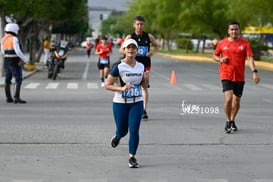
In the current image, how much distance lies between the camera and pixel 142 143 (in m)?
9.74

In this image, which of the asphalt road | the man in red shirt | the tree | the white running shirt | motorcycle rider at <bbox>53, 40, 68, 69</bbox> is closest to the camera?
the asphalt road

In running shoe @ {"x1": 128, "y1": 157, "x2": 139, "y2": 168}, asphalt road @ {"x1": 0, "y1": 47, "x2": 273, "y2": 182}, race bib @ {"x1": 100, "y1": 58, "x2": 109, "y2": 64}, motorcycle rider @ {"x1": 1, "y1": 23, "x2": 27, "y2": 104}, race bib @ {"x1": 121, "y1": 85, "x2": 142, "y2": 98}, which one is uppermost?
race bib @ {"x1": 121, "y1": 85, "x2": 142, "y2": 98}

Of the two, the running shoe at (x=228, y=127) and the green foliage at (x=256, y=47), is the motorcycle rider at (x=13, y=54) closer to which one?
the running shoe at (x=228, y=127)

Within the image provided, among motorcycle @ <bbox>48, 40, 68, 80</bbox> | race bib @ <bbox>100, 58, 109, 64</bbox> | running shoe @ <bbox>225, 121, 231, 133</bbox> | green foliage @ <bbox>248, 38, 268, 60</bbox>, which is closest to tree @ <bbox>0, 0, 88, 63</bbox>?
motorcycle @ <bbox>48, 40, 68, 80</bbox>

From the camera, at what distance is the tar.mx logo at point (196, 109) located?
45.7 ft

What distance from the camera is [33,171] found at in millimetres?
7715

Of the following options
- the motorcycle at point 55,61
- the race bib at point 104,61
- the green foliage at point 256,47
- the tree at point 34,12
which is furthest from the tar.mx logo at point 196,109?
the green foliage at point 256,47

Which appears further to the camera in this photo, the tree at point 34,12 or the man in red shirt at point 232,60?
the tree at point 34,12

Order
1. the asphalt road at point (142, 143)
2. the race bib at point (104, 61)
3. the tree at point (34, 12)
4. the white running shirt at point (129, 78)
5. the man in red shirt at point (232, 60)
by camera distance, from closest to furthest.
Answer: the asphalt road at point (142, 143) < the white running shirt at point (129, 78) < the man in red shirt at point (232, 60) < the race bib at point (104, 61) < the tree at point (34, 12)

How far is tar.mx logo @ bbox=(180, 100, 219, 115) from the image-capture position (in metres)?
13.9

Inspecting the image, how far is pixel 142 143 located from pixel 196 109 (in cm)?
491

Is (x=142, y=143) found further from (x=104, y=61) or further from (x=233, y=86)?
(x=104, y=61)

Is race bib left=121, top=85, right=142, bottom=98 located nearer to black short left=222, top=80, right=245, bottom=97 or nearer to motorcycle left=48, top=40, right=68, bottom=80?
black short left=222, top=80, right=245, bottom=97

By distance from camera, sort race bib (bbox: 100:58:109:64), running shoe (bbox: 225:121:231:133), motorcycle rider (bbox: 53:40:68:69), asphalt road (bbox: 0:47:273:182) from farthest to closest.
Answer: motorcycle rider (bbox: 53:40:68:69) < race bib (bbox: 100:58:109:64) < running shoe (bbox: 225:121:231:133) < asphalt road (bbox: 0:47:273:182)
